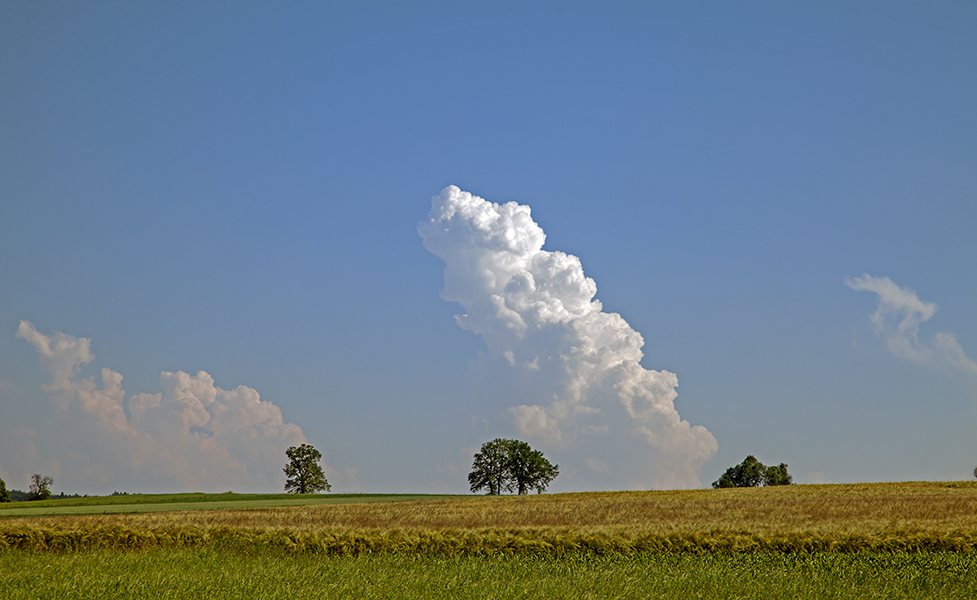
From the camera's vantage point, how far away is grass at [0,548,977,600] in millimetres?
14078

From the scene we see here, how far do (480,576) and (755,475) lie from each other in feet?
400

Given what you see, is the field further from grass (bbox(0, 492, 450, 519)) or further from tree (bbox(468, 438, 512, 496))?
tree (bbox(468, 438, 512, 496))

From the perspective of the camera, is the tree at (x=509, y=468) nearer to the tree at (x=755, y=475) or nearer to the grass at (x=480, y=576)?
the tree at (x=755, y=475)

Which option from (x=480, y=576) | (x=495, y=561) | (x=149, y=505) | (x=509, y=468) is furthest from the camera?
(x=509, y=468)

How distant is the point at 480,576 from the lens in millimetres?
16375

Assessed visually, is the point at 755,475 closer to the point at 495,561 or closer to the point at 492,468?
the point at 492,468

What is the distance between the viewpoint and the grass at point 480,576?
1408cm

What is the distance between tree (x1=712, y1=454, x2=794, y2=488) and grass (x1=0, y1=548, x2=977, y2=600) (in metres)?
112

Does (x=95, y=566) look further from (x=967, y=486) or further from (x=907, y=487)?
(x=967, y=486)

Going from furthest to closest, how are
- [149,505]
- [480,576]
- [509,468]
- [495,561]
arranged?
[509,468], [149,505], [495,561], [480,576]

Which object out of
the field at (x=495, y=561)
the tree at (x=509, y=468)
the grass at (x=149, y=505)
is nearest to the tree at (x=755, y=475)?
the tree at (x=509, y=468)

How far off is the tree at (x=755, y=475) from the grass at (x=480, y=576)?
368 ft

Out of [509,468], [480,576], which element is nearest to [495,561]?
[480,576]

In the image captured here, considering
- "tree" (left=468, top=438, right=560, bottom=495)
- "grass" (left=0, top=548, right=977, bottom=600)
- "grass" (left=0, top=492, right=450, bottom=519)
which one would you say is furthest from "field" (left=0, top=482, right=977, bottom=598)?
"tree" (left=468, top=438, right=560, bottom=495)
